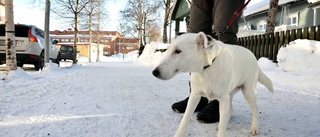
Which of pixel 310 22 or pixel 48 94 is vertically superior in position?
pixel 310 22

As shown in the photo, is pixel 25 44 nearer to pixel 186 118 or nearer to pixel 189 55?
pixel 186 118

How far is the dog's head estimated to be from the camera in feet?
5.73

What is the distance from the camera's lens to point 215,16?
9.21 feet

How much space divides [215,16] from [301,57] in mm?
4575

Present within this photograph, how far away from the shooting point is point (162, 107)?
312 centimetres

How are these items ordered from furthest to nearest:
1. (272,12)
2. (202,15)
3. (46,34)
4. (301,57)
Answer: (272,12) < (46,34) < (301,57) < (202,15)

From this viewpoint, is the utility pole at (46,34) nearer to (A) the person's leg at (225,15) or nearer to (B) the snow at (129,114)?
(B) the snow at (129,114)

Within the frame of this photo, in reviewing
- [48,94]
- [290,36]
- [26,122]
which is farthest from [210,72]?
[290,36]

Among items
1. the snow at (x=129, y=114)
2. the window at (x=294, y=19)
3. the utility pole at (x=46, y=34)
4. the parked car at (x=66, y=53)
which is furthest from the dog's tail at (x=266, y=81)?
the parked car at (x=66, y=53)

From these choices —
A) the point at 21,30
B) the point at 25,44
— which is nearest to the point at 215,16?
the point at 25,44

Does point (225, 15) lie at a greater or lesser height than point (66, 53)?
greater

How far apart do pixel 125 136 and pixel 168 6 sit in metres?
23.6

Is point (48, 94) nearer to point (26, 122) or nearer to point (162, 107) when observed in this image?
Answer: point (26, 122)

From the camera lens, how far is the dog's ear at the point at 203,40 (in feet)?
5.61
